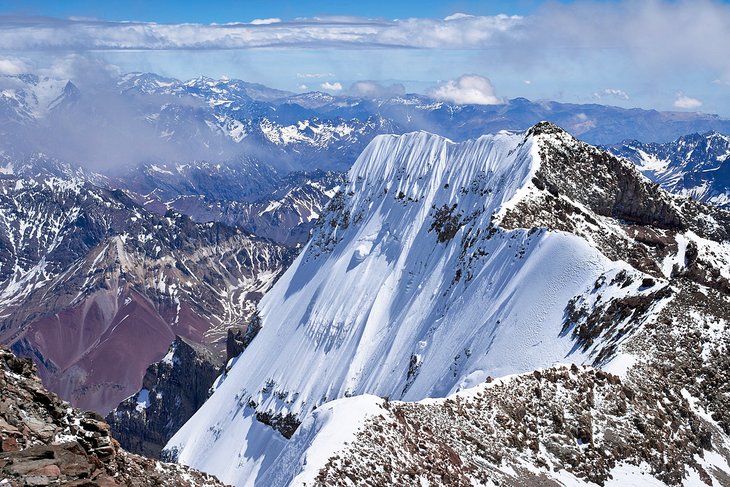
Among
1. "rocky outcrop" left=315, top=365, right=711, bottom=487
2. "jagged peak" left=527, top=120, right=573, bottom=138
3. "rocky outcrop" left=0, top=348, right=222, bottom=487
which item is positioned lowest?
"rocky outcrop" left=0, top=348, right=222, bottom=487

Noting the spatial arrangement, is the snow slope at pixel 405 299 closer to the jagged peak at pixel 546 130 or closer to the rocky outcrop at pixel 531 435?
the jagged peak at pixel 546 130

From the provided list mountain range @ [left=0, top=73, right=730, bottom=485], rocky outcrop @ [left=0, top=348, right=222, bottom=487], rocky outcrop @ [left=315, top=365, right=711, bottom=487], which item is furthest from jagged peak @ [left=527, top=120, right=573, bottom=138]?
rocky outcrop @ [left=0, top=348, right=222, bottom=487]

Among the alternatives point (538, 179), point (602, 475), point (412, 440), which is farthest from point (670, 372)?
point (538, 179)

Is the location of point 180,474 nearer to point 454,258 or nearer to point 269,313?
point 454,258

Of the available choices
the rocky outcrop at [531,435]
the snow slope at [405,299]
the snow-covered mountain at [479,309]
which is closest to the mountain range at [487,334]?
the rocky outcrop at [531,435]

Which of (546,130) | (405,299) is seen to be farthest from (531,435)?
(546,130)

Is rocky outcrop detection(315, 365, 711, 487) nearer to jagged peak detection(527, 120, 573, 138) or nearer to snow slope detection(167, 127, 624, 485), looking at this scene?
snow slope detection(167, 127, 624, 485)
